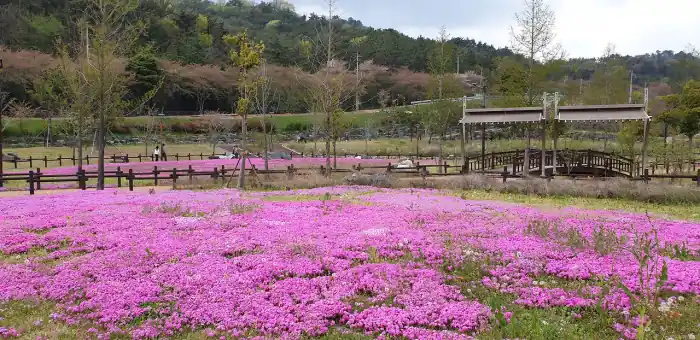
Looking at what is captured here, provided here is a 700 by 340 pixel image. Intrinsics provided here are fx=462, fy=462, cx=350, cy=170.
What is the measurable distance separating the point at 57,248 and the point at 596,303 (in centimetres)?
1132

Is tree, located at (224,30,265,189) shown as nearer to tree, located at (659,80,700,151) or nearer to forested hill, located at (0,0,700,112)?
forested hill, located at (0,0,700,112)

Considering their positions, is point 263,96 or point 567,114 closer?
point 567,114

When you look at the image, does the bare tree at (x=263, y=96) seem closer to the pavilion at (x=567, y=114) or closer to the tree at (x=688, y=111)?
the pavilion at (x=567, y=114)

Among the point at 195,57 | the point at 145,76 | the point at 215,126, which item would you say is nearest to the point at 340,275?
the point at 215,126

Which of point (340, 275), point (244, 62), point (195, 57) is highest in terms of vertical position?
point (195, 57)

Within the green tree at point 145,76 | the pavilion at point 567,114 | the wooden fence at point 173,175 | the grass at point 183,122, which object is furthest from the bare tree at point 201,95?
the pavilion at point 567,114

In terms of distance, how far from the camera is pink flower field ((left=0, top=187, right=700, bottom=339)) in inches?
265

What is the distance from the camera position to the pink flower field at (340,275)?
6.73 metres

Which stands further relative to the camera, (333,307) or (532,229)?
(532,229)

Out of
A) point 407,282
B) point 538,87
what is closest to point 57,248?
point 407,282

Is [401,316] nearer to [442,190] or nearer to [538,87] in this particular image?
[442,190]

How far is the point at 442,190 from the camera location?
75.3 ft

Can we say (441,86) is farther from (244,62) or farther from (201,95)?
(201,95)

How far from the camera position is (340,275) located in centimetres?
868
